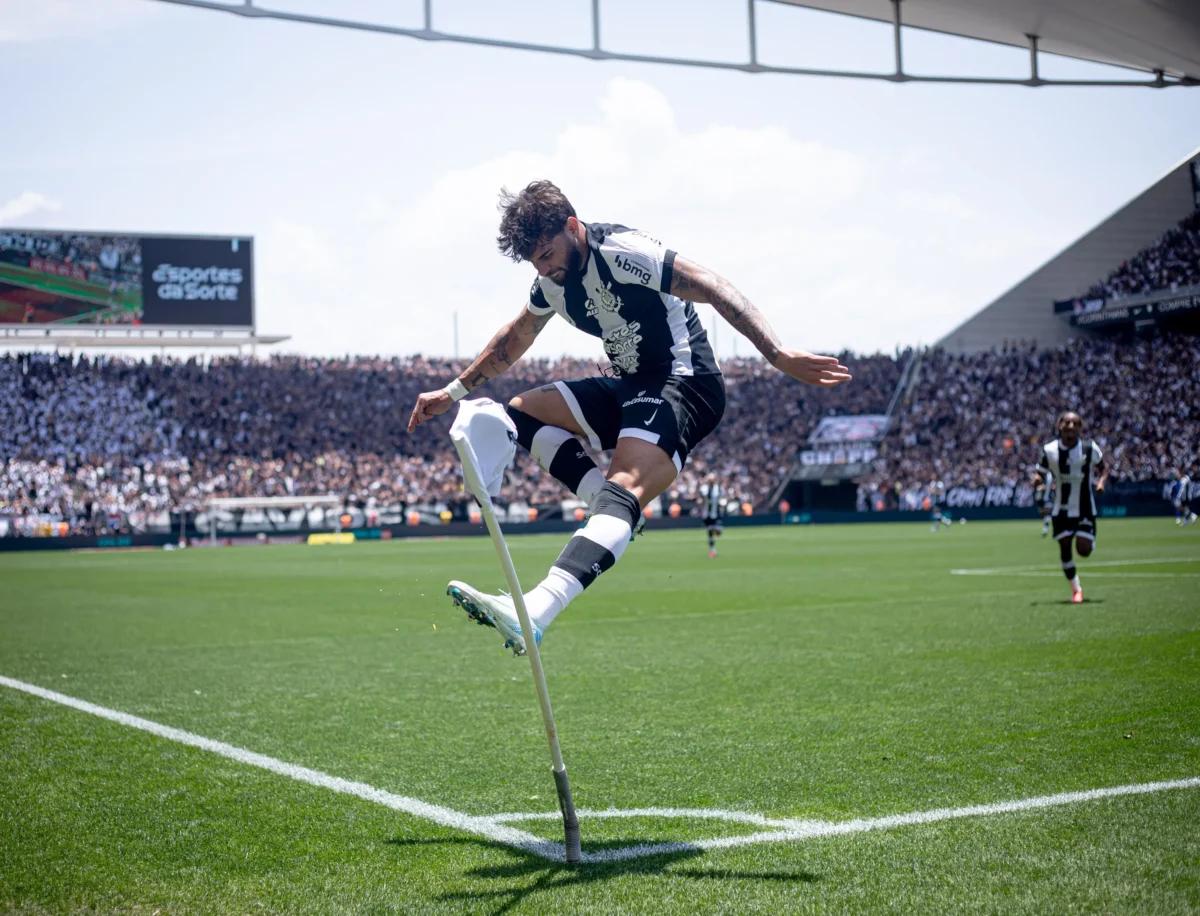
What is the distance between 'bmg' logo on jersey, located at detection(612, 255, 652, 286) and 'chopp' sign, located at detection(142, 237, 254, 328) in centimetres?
5009

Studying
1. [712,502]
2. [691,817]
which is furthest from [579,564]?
[712,502]

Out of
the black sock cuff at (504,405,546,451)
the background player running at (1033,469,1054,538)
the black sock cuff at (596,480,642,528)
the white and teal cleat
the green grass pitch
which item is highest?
the black sock cuff at (504,405,546,451)

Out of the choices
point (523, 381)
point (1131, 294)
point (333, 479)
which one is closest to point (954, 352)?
point (1131, 294)

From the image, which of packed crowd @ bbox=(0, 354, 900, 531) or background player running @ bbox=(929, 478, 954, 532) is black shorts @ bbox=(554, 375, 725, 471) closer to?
background player running @ bbox=(929, 478, 954, 532)

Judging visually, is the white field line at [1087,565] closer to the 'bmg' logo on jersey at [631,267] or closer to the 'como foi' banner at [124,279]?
the 'bmg' logo on jersey at [631,267]

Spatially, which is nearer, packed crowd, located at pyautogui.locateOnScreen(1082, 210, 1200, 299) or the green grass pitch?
the green grass pitch

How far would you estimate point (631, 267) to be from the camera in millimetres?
4723

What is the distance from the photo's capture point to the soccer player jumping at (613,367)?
445 cm

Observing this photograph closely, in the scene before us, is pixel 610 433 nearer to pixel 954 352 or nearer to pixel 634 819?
pixel 634 819

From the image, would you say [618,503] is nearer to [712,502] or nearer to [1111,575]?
[1111,575]

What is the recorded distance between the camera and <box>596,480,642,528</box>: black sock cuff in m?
4.54

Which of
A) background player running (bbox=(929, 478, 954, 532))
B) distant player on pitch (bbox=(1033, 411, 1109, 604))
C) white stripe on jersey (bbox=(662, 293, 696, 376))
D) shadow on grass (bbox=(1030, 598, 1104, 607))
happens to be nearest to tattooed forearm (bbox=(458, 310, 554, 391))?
white stripe on jersey (bbox=(662, 293, 696, 376))

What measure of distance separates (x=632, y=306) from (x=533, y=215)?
0.59 m

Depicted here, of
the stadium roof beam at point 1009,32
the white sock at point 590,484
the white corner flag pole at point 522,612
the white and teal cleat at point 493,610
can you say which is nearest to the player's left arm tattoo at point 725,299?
the white sock at point 590,484
